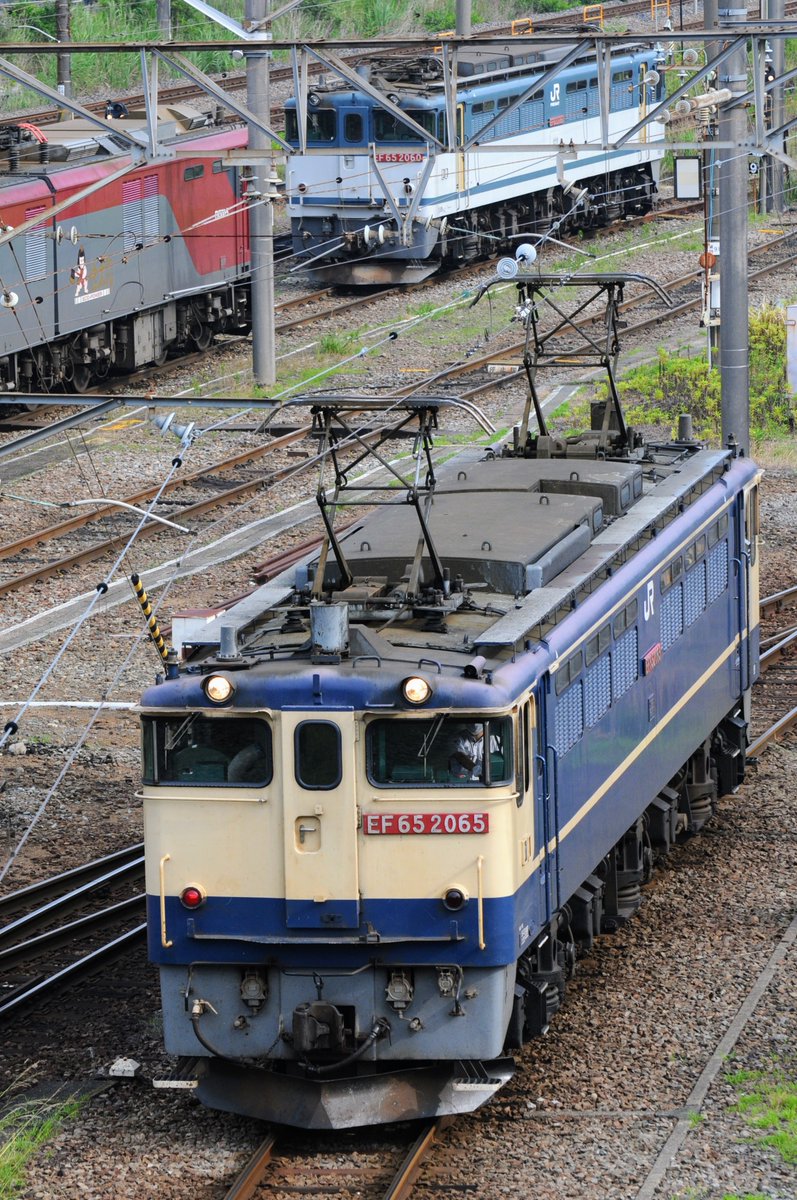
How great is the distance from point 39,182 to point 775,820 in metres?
16.6

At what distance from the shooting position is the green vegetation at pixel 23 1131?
10031mm

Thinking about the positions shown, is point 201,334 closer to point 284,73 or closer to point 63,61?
point 63,61

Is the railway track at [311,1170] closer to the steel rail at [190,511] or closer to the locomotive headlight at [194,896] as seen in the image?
the locomotive headlight at [194,896]

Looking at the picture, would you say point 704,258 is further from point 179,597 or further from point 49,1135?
point 49,1135

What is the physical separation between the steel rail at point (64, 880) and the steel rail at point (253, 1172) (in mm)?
4396

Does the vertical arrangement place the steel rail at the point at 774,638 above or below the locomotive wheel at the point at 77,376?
below

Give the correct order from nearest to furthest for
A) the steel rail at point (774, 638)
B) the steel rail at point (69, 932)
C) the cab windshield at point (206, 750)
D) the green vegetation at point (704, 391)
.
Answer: the cab windshield at point (206, 750) → the steel rail at point (69, 932) → the steel rail at point (774, 638) → the green vegetation at point (704, 391)

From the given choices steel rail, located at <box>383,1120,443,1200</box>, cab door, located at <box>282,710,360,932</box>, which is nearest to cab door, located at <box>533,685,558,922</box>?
cab door, located at <box>282,710,360,932</box>

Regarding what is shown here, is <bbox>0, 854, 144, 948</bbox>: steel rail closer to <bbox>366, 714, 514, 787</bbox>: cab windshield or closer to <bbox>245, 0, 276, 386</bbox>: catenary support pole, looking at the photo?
<bbox>366, 714, 514, 787</bbox>: cab windshield

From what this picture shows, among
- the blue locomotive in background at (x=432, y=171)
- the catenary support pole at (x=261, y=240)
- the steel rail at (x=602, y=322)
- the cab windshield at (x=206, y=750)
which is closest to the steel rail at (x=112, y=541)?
the steel rail at (x=602, y=322)

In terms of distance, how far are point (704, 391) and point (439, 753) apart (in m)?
19.1

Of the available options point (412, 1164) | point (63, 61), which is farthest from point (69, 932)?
point (63, 61)

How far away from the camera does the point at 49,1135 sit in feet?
34.7

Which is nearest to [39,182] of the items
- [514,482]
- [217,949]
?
[514,482]
